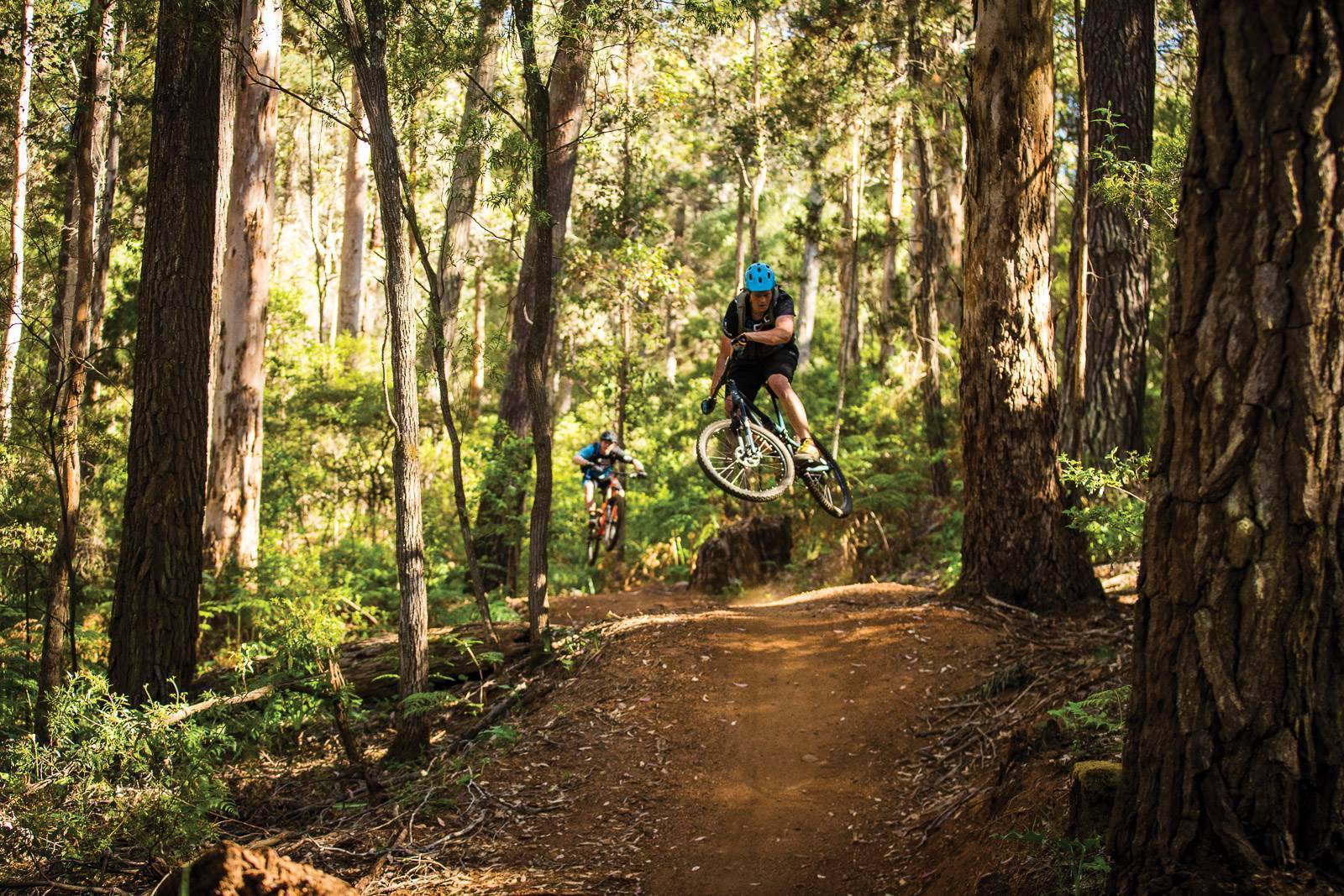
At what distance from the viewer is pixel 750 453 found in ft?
29.0

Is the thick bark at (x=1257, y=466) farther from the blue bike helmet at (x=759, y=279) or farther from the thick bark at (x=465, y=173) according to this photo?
the thick bark at (x=465, y=173)

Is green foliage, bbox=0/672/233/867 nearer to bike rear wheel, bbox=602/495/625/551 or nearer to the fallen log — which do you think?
the fallen log

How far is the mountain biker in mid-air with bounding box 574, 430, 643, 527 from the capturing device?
13188 mm

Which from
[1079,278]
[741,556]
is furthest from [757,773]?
[741,556]

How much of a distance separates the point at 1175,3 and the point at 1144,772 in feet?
51.0

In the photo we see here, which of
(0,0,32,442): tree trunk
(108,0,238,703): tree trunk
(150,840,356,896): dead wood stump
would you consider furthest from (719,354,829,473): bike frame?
(0,0,32,442): tree trunk

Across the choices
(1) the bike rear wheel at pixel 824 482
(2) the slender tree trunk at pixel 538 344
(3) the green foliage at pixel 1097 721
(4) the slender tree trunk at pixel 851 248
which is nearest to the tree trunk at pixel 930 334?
(4) the slender tree trunk at pixel 851 248

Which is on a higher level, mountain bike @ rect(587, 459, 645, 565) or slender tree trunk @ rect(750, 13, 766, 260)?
slender tree trunk @ rect(750, 13, 766, 260)

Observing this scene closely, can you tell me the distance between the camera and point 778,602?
10336mm

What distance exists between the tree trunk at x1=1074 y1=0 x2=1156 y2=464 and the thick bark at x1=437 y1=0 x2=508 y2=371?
6391mm

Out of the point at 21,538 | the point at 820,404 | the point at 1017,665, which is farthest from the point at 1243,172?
the point at 820,404

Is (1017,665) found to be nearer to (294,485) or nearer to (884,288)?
(294,485)

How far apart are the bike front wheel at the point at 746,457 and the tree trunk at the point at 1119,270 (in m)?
3.89

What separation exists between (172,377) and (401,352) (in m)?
2.27
